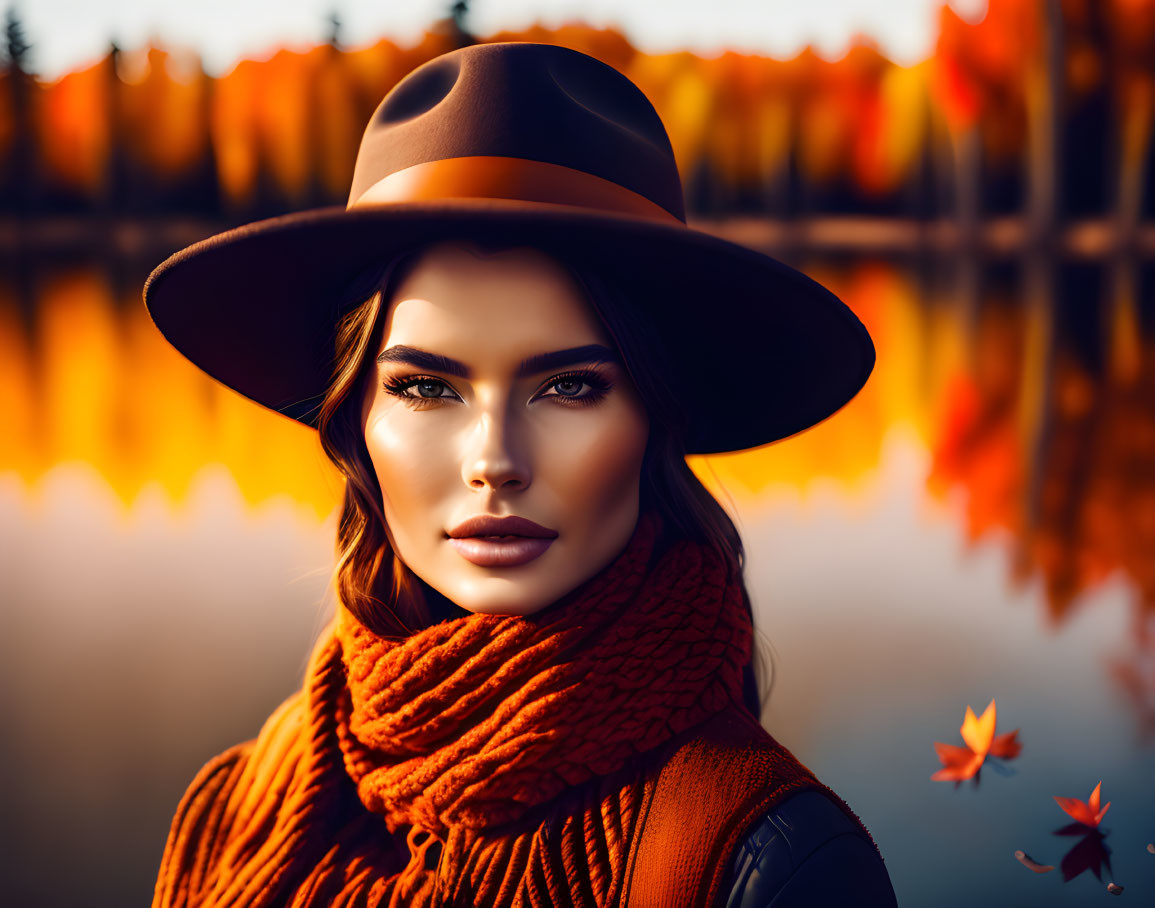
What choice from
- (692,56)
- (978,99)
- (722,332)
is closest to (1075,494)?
(692,56)

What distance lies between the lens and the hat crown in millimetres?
1455

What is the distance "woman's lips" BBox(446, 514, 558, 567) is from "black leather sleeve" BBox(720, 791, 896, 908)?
0.53m

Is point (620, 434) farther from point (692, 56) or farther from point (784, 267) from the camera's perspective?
point (692, 56)

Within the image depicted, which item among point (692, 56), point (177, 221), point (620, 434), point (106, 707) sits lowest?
point (106, 707)

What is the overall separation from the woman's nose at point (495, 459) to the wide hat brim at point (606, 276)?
0.96 ft

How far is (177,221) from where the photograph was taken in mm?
12359

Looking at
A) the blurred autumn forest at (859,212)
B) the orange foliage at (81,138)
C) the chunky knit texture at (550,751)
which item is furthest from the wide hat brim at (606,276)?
the orange foliage at (81,138)

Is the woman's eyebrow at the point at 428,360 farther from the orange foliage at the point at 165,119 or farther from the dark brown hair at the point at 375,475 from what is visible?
the orange foliage at the point at 165,119

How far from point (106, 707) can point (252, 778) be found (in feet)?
9.53

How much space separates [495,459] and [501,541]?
15 cm

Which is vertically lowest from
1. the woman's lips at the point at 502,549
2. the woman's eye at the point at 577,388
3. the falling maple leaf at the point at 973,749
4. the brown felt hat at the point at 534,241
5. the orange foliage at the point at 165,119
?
the falling maple leaf at the point at 973,749

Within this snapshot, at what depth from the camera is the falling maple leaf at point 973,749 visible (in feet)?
11.0

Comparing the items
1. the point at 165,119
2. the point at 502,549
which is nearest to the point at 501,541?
the point at 502,549

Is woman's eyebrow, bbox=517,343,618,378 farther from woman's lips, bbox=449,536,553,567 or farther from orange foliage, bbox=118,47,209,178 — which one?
orange foliage, bbox=118,47,209,178
